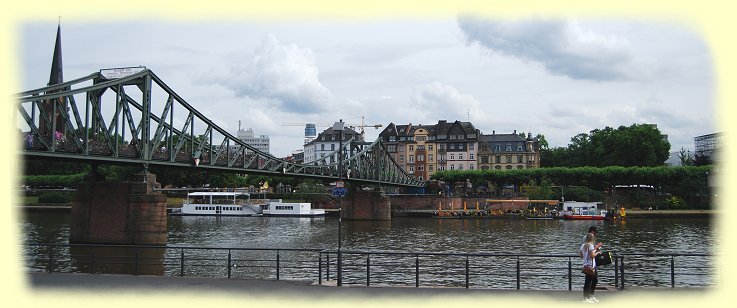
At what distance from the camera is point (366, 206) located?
105875 millimetres

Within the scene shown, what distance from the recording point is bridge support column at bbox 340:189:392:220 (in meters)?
104

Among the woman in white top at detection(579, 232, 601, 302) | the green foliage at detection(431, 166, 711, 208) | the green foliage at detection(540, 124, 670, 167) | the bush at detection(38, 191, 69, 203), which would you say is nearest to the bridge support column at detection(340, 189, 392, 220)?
the green foliage at detection(431, 166, 711, 208)

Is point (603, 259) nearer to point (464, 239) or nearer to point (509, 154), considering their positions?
point (464, 239)

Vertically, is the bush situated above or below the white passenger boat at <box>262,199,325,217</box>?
above

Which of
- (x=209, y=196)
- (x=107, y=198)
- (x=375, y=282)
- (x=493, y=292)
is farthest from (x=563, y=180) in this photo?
(x=493, y=292)

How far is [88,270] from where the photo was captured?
120 feet

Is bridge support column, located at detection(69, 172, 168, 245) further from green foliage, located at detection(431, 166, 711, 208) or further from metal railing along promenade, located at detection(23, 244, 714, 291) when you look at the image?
green foliage, located at detection(431, 166, 711, 208)

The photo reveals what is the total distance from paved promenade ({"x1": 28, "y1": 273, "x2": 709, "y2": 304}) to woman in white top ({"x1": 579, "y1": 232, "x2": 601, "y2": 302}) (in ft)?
1.13

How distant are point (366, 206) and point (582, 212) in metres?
32.7

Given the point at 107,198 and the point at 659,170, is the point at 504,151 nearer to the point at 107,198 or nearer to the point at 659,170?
the point at 659,170

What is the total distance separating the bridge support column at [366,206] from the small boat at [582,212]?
88.1ft

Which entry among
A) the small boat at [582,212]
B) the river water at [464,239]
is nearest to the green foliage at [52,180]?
the river water at [464,239]

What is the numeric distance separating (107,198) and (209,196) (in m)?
72.7

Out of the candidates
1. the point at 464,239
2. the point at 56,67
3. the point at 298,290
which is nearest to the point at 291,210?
the point at 56,67
